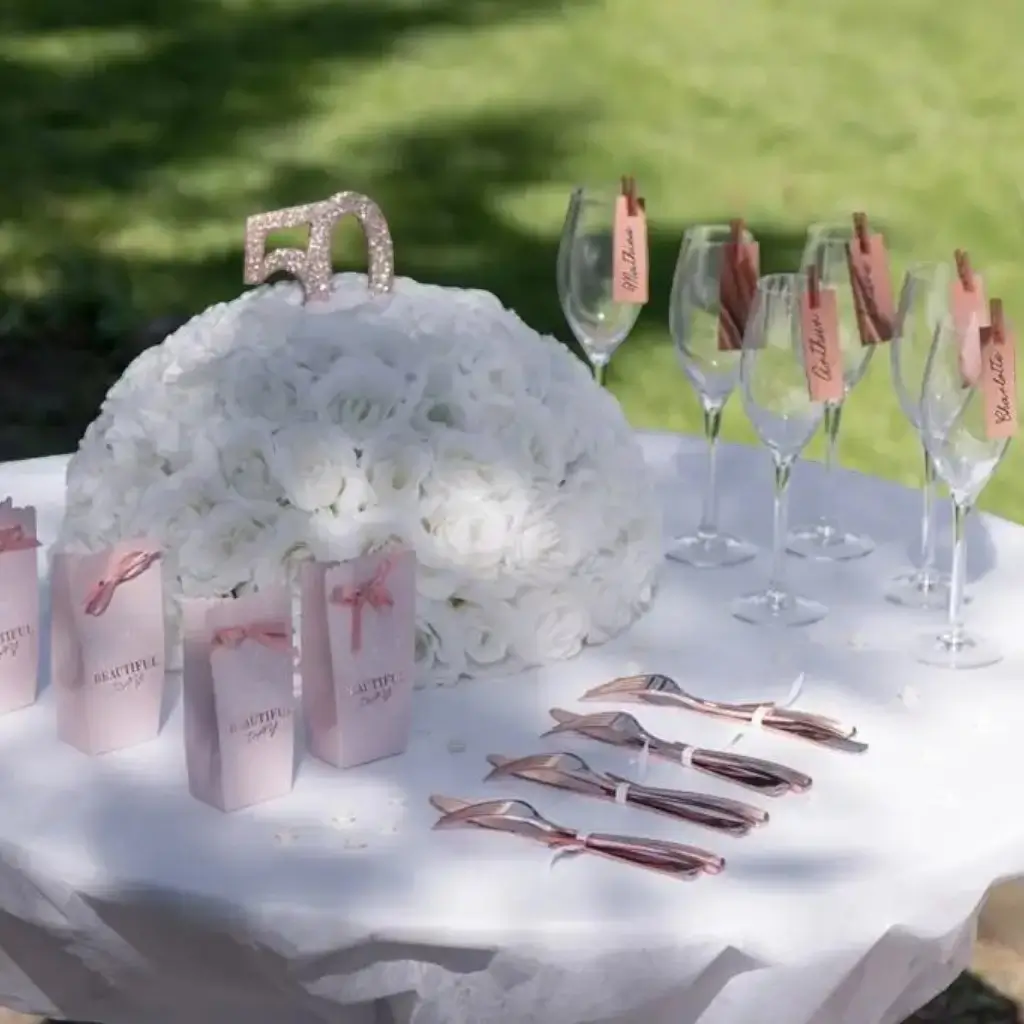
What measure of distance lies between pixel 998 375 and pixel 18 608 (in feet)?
2.99

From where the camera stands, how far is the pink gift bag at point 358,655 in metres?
1.57

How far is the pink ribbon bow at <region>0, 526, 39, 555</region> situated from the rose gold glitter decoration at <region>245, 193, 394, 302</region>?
430mm

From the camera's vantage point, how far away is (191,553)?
68.2 inches

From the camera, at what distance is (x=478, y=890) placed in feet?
4.68

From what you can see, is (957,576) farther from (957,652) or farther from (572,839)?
(572,839)

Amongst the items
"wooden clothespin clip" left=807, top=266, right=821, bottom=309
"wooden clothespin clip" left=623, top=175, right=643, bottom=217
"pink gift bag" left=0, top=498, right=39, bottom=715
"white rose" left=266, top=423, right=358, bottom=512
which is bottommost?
"pink gift bag" left=0, top=498, right=39, bottom=715

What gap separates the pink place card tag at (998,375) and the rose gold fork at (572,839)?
0.55m

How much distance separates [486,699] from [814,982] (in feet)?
1.50

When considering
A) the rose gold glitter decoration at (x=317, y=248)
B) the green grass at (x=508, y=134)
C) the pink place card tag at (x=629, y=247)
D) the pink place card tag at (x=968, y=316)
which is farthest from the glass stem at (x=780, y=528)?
the green grass at (x=508, y=134)

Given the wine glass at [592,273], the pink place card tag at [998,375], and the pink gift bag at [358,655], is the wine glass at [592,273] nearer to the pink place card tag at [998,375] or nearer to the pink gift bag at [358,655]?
the pink place card tag at [998,375]

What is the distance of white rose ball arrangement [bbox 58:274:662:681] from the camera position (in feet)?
5.68

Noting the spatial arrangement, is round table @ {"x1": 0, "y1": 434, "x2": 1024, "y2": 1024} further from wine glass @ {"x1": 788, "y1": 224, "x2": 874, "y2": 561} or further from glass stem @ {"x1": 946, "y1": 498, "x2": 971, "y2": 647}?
wine glass @ {"x1": 788, "y1": 224, "x2": 874, "y2": 561}

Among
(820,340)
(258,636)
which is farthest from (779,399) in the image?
(258,636)

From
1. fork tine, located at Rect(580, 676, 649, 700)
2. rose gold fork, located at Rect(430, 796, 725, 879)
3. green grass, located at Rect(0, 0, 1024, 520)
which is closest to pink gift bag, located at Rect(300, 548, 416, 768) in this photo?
rose gold fork, located at Rect(430, 796, 725, 879)
